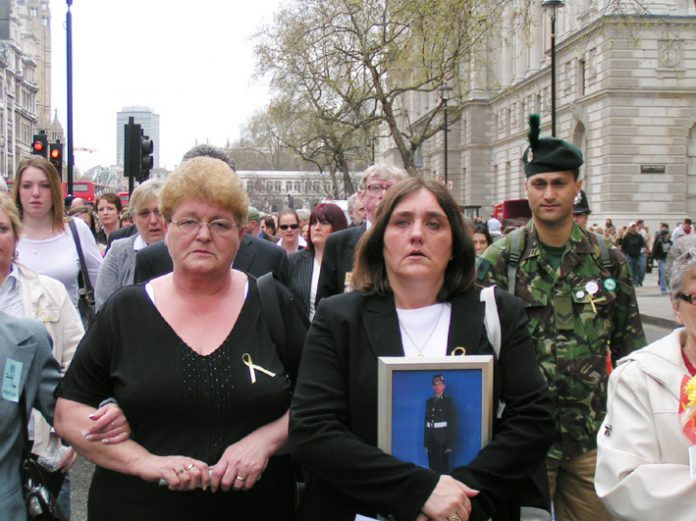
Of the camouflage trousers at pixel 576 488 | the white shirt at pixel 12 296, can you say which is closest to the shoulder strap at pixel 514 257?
the camouflage trousers at pixel 576 488

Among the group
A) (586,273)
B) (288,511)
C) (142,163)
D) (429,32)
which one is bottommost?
(288,511)

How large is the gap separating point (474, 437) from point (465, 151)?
212 ft

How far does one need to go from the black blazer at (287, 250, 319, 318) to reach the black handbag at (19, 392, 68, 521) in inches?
153

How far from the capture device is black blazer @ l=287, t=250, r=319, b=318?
7.00 metres

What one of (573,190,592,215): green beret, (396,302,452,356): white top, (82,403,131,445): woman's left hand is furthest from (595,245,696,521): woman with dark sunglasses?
(573,190,592,215): green beret

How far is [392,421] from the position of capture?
268 cm

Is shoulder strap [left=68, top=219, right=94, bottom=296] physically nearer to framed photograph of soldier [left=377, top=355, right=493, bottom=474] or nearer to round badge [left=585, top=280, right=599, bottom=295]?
round badge [left=585, top=280, right=599, bottom=295]

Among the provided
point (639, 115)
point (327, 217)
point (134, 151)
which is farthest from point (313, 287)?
point (639, 115)

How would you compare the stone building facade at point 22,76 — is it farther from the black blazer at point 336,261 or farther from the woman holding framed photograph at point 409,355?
the woman holding framed photograph at point 409,355

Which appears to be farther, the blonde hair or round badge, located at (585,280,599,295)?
round badge, located at (585,280,599,295)

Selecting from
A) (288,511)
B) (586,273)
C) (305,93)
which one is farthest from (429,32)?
(305,93)

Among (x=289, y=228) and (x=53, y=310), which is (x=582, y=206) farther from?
(x=289, y=228)

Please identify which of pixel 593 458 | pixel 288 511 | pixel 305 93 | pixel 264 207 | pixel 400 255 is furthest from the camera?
pixel 264 207

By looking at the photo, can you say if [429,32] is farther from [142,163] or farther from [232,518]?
[232,518]
